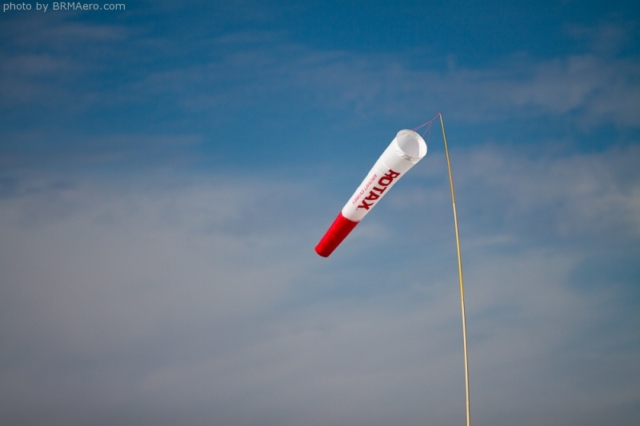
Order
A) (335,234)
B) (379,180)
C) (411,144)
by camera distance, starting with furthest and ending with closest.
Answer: (335,234)
(379,180)
(411,144)

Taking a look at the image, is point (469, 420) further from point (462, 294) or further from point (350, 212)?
point (350, 212)

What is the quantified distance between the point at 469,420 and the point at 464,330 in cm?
90

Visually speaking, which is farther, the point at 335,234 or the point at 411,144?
the point at 335,234

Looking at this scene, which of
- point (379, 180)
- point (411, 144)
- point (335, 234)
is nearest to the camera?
point (411, 144)

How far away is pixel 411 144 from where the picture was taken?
7652 mm

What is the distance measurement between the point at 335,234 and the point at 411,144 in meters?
2.01

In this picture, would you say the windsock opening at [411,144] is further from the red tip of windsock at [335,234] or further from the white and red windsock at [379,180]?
the red tip of windsock at [335,234]

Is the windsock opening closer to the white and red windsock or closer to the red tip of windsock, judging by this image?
the white and red windsock

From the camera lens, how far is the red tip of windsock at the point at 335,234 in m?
9.03

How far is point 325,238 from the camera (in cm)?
940

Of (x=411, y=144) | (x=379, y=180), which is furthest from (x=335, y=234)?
(x=411, y=144)

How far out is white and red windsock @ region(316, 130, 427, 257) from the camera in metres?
7.63

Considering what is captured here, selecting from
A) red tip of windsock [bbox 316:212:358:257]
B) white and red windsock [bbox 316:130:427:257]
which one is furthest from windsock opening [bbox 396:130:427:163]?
red tip of windsock [bbox 316:212:358:257]

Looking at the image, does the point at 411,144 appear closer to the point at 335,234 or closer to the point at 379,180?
the point at 379,180
